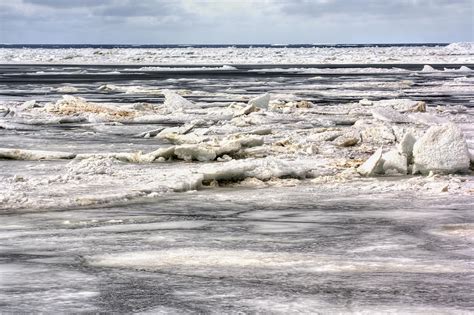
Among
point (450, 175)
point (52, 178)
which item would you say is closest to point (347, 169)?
point (450, 175)

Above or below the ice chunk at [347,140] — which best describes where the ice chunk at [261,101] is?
above

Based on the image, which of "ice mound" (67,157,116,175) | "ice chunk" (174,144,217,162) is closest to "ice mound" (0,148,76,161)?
"ice mound" (67,157,116,175)

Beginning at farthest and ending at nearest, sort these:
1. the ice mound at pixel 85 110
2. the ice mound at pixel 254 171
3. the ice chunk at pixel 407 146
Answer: the ice mound at pixel 85 110, the ice chunk at pixel 407 146, the ice mound at pixel 254 171

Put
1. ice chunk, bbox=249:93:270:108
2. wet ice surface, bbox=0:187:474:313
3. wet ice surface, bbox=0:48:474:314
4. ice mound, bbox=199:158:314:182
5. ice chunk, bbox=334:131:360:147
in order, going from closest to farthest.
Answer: wet ice surface, bbox=0:187:474:313 < wet ice surface, bbox=0:48:474:314 < ice mound, bbox=199:158:314:182 < ice chunk, bbox=334:131:360:147 < ice chunk, bbox=249:93:270:108

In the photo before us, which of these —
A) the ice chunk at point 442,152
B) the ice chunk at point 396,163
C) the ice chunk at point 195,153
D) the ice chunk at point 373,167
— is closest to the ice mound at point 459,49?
the ice chunk at point 195,153

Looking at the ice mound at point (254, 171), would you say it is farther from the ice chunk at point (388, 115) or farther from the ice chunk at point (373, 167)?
the ice chunk at point (388, 115)

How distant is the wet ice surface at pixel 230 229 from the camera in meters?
4.70

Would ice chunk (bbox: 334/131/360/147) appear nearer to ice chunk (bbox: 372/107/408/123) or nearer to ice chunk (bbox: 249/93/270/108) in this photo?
ice chunk (bbox: 372/107/408/123)

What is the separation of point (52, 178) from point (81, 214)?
193 centimetres

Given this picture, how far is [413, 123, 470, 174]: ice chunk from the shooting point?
32.4 feet

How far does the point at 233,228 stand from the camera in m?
6.87

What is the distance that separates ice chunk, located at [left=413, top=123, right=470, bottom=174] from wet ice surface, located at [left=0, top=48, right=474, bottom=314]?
0.19 m

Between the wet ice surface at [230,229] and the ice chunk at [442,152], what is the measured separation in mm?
188

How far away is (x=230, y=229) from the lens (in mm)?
6824
